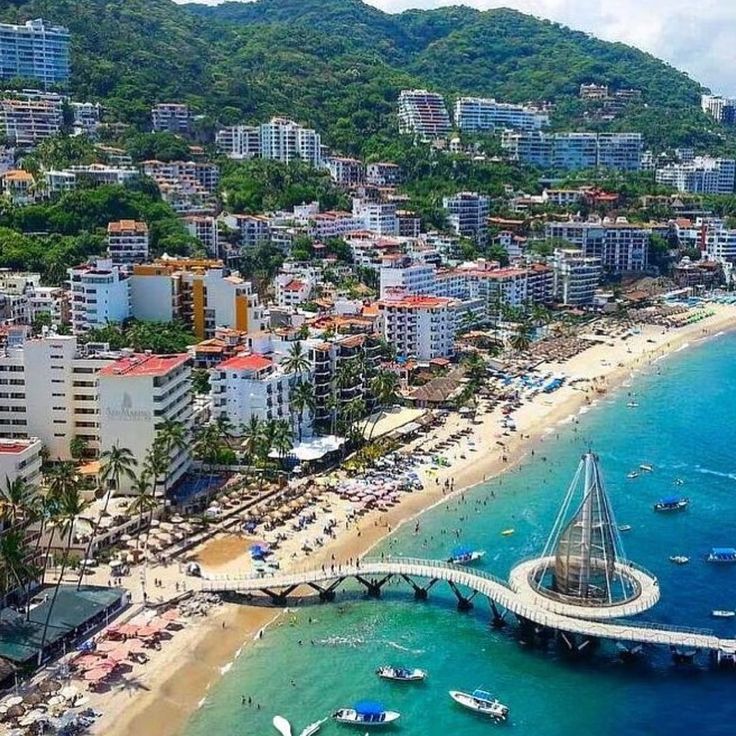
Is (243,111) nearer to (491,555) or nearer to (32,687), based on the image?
(491,555)

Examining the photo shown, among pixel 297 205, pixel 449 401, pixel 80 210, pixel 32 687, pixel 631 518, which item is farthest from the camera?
pixel 297 205

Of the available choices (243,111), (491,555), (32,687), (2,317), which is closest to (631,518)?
(491,555)

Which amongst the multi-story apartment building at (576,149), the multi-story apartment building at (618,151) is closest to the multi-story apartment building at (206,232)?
the multi-story apartment building at (576,149)

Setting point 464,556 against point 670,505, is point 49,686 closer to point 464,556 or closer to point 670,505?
point 464,556

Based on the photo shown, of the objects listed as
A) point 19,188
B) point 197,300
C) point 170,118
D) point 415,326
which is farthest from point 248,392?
point 170,118

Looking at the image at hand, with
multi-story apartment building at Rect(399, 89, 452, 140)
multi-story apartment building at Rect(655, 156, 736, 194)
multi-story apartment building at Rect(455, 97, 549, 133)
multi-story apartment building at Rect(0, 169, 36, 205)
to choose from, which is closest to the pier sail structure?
multi-story apartment building at Rect(0, 169, 36, 205)

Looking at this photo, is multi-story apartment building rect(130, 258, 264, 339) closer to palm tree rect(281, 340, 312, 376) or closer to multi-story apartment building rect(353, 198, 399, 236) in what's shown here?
palm tree rect(281, 340, 312, 376)
